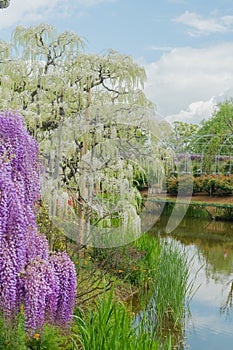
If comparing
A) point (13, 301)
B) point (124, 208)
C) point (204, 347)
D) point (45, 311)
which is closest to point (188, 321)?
point (204, 347)

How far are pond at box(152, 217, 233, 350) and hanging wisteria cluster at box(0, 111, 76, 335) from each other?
2.16m

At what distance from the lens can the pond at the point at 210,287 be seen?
4.78 metres

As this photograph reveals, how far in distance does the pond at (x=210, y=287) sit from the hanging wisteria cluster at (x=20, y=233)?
2.16 m

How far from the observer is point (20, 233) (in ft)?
8.71

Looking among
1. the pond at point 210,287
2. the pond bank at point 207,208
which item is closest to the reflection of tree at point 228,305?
the pond at point 210,287

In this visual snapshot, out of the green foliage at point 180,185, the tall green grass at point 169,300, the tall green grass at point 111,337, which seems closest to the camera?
the tall green grass at point 111,337

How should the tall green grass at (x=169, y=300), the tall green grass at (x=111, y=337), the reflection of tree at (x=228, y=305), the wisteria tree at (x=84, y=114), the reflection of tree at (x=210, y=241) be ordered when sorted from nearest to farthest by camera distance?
the tall green grass at (x=111, y=337)
the tall green grass at (x=169, y=300)
the reflection of tree at (x=228, y=305)
the wisteria tree at (x=84, y=114)
the reflection of tree at (x=210, y=241)

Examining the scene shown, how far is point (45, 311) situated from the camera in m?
3.26

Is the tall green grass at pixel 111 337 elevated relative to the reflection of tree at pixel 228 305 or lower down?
elevated

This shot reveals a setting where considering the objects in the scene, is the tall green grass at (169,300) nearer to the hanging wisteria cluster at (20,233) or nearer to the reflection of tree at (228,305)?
the reflection of tree at (228,305)

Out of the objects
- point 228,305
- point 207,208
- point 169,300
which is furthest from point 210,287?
point 207,208

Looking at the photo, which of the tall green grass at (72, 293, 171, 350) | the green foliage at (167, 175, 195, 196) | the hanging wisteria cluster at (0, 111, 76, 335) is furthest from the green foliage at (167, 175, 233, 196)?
the hanging wisteria cluster at (0, 111, 76, 335)

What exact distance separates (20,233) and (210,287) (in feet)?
14.7

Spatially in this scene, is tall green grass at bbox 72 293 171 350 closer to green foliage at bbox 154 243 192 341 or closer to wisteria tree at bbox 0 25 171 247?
green foliage at bbox 154 243 192 341
